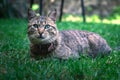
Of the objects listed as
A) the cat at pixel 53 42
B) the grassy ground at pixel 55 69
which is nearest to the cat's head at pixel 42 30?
the cat at pixel 53 42

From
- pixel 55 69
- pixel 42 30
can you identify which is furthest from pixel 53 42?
pixel 55 69

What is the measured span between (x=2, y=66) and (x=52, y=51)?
3.25 ft

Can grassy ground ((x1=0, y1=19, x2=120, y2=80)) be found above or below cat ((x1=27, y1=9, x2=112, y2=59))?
below

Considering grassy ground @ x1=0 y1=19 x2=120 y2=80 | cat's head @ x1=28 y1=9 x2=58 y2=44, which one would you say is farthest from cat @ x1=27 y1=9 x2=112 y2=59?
grassy ground @ x1=0 y1=19 x2=120 y2=80

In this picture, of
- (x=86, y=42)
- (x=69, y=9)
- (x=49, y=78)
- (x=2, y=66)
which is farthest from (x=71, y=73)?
(x=69, y=9)

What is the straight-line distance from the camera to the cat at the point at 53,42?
16.2ft

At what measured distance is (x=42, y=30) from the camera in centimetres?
484

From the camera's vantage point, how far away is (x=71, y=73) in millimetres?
4113

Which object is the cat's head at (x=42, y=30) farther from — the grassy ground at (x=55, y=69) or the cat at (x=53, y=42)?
the grassy ground at (x=55, y=69)

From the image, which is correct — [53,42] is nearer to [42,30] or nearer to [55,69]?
[42,30]

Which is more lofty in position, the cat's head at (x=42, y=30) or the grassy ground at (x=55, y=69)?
the cat's head at (x=42, y=30)

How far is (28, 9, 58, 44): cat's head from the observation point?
15.9ft

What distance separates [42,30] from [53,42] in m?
0.33

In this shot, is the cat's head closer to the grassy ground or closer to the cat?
the cat
